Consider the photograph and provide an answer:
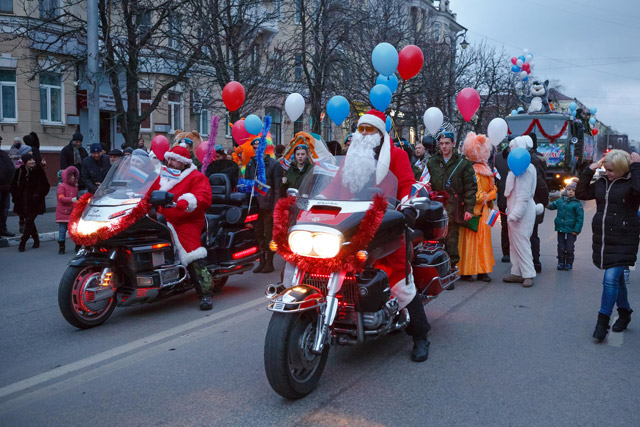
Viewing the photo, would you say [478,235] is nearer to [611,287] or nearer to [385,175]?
[611,287]

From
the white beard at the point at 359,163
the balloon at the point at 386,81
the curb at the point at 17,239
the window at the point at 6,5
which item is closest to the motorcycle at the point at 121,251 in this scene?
the white beard at the point at 359,163

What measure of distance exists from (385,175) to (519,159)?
3.78 meters

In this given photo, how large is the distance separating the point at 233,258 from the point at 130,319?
1483mm

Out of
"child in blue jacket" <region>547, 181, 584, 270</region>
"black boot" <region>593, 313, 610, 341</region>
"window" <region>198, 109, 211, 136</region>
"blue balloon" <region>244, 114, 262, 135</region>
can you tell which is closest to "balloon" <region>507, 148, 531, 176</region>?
"child in blue jacket" <region>547, 181, 584, 270</region>

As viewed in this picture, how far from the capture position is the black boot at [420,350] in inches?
195

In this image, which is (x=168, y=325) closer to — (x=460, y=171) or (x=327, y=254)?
(x=327, y=254)

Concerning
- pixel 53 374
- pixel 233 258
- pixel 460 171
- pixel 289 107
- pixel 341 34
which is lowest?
pixel 53 374

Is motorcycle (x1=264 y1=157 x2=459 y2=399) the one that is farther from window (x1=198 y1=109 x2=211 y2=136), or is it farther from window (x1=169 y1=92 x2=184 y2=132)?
window (x1=198 y1=109 x2=211 y2=136)

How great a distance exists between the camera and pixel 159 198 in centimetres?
592

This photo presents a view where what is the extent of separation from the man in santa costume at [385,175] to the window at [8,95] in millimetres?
18709

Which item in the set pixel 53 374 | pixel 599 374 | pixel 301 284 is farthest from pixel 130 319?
pixel 599 374

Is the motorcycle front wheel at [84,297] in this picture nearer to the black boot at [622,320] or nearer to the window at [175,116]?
the black boot at [622,320]

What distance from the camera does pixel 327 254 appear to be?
4.16 metres

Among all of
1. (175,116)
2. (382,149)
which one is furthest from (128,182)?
(175,116)
